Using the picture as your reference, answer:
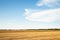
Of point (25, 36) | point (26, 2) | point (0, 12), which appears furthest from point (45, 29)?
point (0, 12)

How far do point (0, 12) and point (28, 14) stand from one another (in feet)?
0.94

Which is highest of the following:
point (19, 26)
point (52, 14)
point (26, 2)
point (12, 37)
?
point (26, 2)

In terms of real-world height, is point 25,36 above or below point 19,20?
below

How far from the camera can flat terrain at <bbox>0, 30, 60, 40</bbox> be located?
1.12 metres

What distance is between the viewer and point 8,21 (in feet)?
3.90

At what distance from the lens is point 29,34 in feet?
3.83

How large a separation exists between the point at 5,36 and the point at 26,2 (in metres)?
0.40

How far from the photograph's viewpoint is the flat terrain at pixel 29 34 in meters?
1.12

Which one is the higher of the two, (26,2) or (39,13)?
(26,2)

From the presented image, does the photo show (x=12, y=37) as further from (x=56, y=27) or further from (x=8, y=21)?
(x=56, y=27)

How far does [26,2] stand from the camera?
119cm

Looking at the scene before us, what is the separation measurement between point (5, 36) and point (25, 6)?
359 millimetres

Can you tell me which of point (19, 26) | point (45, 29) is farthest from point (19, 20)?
point (45, 29)

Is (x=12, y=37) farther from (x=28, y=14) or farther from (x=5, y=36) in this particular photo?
(x=28, y=14)
